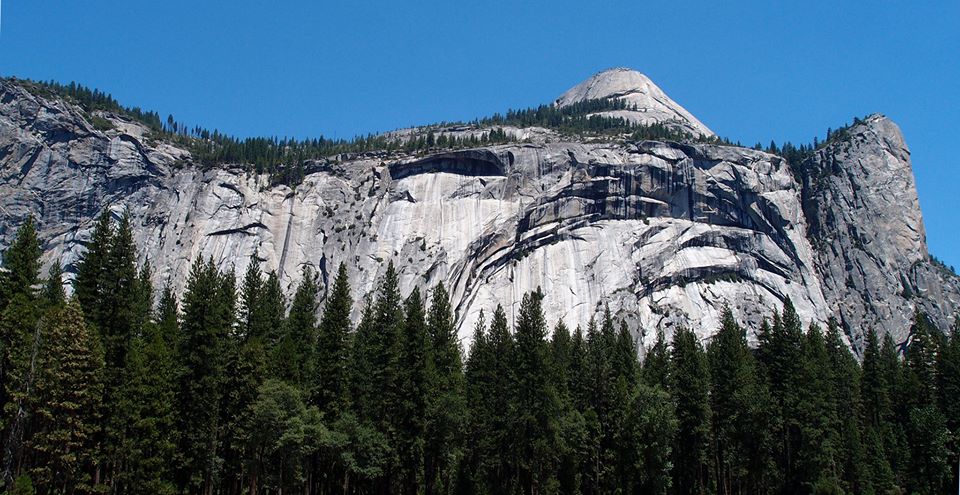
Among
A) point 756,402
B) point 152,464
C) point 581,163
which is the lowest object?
point 152,464

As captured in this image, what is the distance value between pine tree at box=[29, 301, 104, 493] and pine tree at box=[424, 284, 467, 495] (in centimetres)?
2015

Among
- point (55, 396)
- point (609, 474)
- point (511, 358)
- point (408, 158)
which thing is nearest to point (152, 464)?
point (55, 396)

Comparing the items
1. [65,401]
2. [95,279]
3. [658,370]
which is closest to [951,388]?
[658,370]

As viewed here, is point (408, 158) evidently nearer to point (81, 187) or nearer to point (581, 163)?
point (581, 163)

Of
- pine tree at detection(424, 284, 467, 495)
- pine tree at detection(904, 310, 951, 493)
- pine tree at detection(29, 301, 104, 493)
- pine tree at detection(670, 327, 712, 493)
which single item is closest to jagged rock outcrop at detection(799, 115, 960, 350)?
pine tree at detection(904, 310, 951, 493)

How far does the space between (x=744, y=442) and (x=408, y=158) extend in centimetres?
8524

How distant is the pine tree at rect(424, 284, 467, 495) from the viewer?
176 ft

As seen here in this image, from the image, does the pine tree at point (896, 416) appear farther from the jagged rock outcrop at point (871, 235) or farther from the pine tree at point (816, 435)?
the jagged rock outcrop at point (871, 235)

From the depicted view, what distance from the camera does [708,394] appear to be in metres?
65.2

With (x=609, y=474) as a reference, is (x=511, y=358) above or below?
above

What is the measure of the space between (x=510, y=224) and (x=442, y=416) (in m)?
76.7

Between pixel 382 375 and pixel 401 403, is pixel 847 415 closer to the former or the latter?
pixel 401 403

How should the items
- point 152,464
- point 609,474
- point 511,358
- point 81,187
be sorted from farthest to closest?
point 81,187 < point 609,474 < point 511,358 < point 152,464

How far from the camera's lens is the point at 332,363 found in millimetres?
55844
